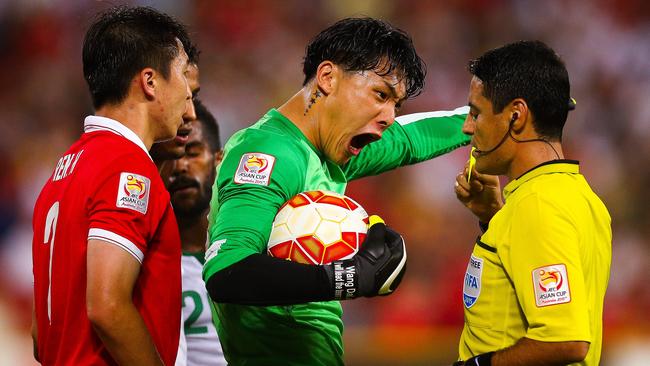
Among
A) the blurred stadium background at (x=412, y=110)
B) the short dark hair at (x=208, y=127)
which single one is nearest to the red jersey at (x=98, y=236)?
the short dark hair at (x=208, y=127)

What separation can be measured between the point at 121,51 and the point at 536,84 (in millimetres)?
1386

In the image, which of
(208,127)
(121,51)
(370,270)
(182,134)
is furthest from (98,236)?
(208,127)

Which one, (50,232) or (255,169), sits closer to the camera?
(50,232)

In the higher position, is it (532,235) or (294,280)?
(532,235)

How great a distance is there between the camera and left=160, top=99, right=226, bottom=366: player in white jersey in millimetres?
4578

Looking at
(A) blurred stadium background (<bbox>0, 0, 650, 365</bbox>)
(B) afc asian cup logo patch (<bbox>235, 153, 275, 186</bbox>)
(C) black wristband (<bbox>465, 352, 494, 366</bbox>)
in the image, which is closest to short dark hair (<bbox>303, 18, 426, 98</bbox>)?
(B) afc asian cup logo patch (<bbox>235, 153, 275, 186</bbox>)

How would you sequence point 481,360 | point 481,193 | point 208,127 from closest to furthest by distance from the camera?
1. point 481,360
2. point 481,193
3. point 208,127

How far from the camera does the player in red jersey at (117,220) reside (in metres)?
2.34

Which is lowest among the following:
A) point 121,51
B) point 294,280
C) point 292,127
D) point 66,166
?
point 294,280

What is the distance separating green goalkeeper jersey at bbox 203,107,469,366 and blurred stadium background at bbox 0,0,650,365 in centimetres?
309

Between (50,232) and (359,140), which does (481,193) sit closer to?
(359,140)

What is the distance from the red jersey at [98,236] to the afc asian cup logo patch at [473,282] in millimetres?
954

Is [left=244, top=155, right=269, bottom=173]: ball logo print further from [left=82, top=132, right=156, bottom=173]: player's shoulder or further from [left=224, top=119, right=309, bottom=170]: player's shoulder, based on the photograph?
[left=82, top=132, right=156, bottom=173]: player's shoulder

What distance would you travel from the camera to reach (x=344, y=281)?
7.98 ft
